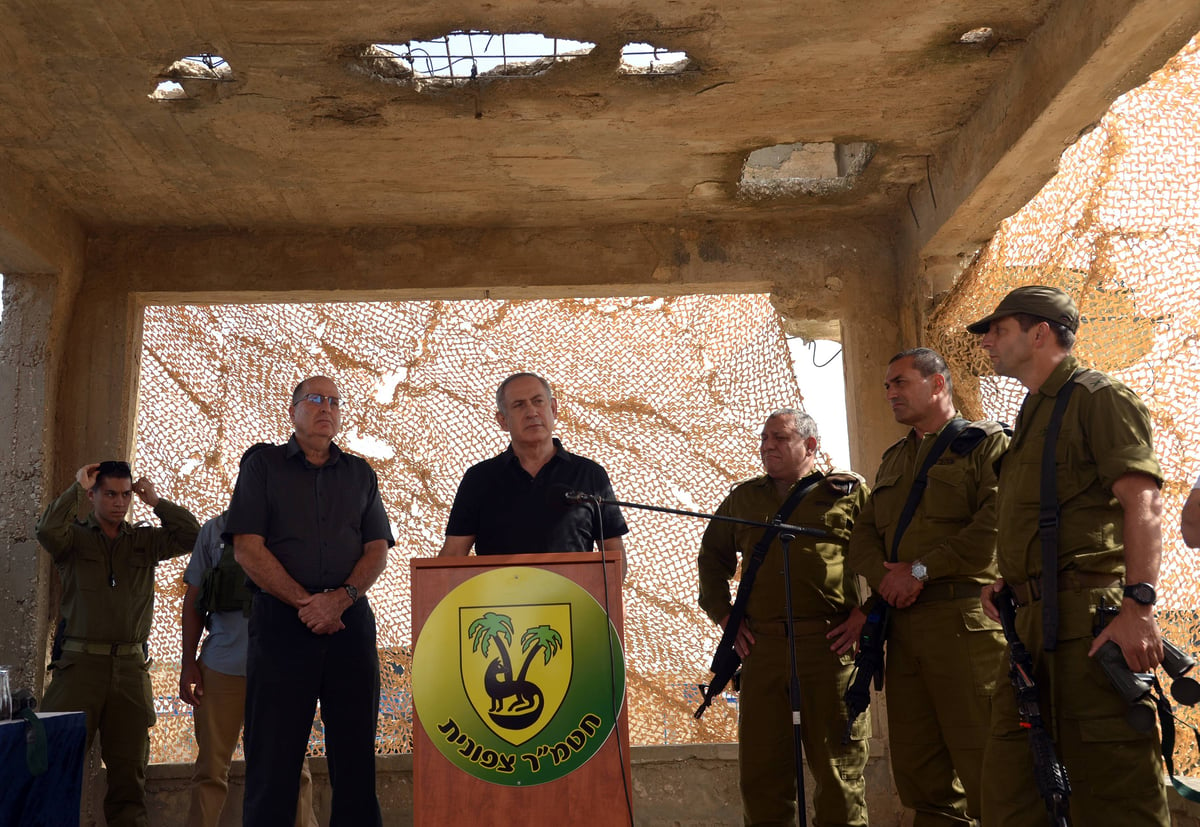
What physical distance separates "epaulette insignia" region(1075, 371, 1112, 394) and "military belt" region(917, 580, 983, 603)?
Answer: 2.94 ft

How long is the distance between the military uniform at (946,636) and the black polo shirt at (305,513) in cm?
193

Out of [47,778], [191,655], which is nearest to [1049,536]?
[47,778]

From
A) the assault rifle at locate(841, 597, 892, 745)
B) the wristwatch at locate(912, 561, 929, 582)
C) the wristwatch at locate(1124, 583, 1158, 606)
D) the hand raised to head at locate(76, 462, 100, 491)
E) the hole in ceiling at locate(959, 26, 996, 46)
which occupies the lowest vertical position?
the assault rifle at locate(841, 597, 892, 745)

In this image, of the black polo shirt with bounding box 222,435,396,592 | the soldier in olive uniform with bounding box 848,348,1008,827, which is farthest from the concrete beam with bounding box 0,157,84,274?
the soldier in olive uniform with bounding box 848,348,1008,827

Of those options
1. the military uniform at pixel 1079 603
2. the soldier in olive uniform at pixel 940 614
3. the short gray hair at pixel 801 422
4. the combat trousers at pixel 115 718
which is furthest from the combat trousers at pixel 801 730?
the combat trousers at pixel 115 718

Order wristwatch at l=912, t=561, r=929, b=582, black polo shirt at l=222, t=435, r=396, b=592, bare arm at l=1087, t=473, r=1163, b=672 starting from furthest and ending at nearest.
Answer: black polo shirt at l=222, t=435, r=396, b=592, wristwatch at l=912, t=561, r=929, b=582, bare arm at l=1087, t=473, r=1163, b=672

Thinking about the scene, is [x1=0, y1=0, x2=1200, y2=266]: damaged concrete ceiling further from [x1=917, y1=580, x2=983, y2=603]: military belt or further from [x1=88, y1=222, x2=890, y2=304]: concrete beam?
[x1=917, y1=580, x2=983, y2=603]: military belt

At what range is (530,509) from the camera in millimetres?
4047

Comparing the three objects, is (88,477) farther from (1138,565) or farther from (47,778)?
(1138,565)

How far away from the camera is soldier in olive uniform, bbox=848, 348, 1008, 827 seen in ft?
11.8

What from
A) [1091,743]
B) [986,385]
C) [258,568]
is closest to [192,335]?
[258,568]

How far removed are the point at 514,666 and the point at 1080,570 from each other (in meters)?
1.60

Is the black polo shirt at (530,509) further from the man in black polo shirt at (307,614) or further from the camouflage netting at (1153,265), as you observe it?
the camouflage netting at (1153,265)

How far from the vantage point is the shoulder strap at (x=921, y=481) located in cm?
384
